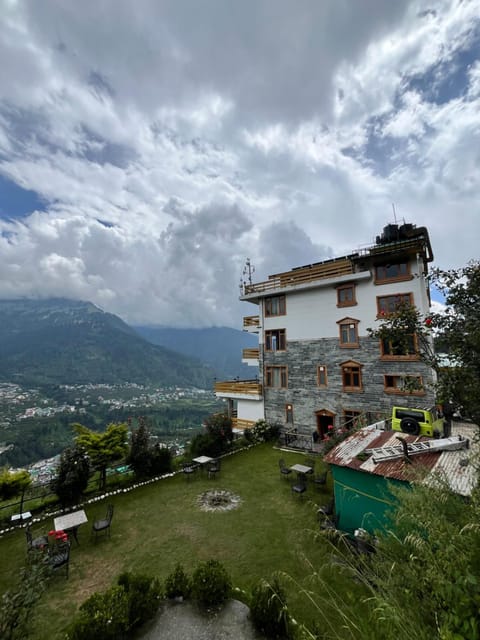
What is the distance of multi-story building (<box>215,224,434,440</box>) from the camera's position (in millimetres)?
16562

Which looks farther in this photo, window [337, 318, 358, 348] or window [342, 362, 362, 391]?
window [337, 318, 358, 348]

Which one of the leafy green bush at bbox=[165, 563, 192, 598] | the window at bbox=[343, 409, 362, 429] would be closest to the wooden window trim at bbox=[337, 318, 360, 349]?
the window at bbox=[343, 409, 362, 429]

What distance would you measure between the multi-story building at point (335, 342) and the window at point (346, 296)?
0.06 meters

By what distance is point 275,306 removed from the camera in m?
22.4

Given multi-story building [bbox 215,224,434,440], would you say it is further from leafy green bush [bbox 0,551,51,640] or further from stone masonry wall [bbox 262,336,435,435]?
leafy green bush [bbox 0,551,51,640]

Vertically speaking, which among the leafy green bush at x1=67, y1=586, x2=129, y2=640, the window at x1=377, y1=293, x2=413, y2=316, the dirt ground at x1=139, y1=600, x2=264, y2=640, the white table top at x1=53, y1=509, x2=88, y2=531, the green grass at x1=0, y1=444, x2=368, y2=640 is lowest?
the green grass at x1=0, y1=444, x2=368, y2=640

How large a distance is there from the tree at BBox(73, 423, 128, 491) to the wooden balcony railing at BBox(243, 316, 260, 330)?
14028mm

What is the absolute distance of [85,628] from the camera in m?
4.57

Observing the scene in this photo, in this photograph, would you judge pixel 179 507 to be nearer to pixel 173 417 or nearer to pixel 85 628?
pixel 85 628

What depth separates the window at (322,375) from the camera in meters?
19.2

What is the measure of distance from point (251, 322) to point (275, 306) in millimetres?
3319

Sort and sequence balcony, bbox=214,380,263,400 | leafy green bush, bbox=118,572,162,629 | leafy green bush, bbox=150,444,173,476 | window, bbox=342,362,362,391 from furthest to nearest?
1. balcony, bbox=214,380,263,400
2. window, bbox=342,362,362,391
3. leafy green bush, bbox=150,444,173,476
4. leafy green bush, bbox=118,572,162,629

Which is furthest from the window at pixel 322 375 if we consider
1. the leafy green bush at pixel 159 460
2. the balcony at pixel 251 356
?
the leafy green bush at pixel 159 460

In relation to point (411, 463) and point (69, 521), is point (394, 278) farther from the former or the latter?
point (69, 521)
